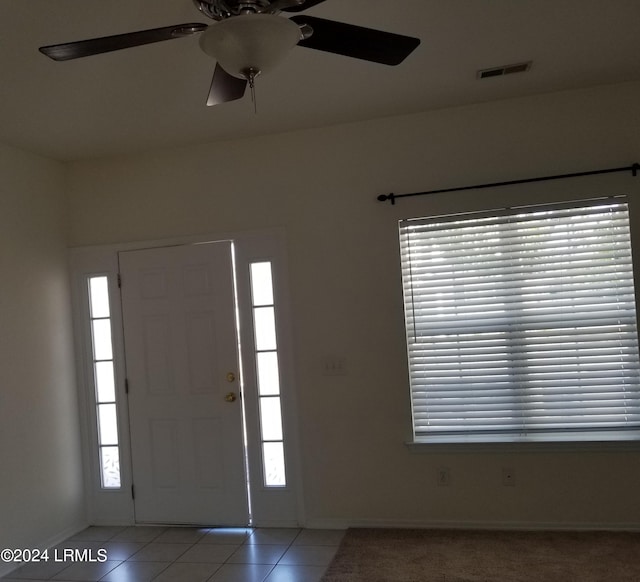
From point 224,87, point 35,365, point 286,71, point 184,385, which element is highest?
point 286,71

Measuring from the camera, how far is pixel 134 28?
243cm

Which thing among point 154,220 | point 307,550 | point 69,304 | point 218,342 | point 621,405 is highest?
point 154,220

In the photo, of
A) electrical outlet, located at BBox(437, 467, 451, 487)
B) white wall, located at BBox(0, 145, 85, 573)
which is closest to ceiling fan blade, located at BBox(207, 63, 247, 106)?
white wall, located at BBox(0, 145, 85, 573)

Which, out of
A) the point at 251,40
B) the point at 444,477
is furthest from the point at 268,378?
the point at 251,40

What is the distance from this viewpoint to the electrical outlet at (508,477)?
143 inches

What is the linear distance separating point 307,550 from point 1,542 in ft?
6.09

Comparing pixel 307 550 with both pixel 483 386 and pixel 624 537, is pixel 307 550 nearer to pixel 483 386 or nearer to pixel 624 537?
pixel 483 386

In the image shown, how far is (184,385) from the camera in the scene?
4145 millimetres

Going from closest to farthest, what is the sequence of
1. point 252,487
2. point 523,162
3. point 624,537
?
1. point 624,537
2. point 523,162
3. point 252,487

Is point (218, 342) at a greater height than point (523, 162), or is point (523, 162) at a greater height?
point (523, 162)

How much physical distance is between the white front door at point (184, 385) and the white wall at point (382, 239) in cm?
29

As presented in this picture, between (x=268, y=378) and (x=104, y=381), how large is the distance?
4.24ft

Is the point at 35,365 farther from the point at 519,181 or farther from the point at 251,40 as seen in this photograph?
the point at 519,181

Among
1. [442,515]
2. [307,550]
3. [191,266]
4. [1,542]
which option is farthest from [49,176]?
[442,515]
